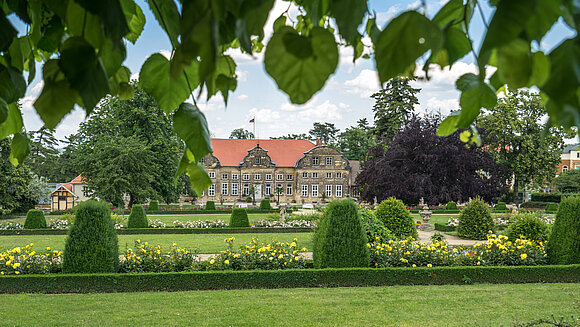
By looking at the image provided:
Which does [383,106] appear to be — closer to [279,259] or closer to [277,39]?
[279,259]

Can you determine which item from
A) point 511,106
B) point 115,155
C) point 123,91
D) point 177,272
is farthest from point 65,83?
point 511,106

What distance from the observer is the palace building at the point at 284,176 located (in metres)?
38.8

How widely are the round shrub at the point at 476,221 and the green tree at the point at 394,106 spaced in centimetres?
1808

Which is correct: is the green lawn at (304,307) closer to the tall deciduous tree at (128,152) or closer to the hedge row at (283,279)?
the hedge row at (283,279)

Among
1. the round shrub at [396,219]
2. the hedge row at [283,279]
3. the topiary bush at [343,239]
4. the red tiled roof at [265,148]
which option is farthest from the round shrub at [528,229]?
the red tiled roof at [265,148]

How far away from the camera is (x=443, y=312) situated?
5699 millimetres

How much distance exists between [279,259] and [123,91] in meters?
7.02

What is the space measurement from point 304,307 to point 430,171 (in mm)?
15441

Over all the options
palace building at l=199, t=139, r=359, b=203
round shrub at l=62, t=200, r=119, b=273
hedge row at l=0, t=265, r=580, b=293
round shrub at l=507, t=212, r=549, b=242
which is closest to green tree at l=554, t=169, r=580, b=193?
palace building at l=199, t=139, r=359, b=203

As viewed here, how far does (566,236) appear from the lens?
26.4ft

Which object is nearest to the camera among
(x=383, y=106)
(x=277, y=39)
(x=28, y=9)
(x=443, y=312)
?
(x=277, y=39)

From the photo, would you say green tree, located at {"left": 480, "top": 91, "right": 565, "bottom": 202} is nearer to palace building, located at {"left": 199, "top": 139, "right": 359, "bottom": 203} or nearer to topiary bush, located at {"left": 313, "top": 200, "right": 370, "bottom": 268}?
palace building, located at {"left": 199, "top": 139, "right": 359, "bottom": 203}

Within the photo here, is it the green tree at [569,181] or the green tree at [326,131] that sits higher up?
the green tree at [326,131]

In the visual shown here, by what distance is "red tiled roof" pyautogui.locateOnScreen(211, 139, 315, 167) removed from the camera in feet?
129
